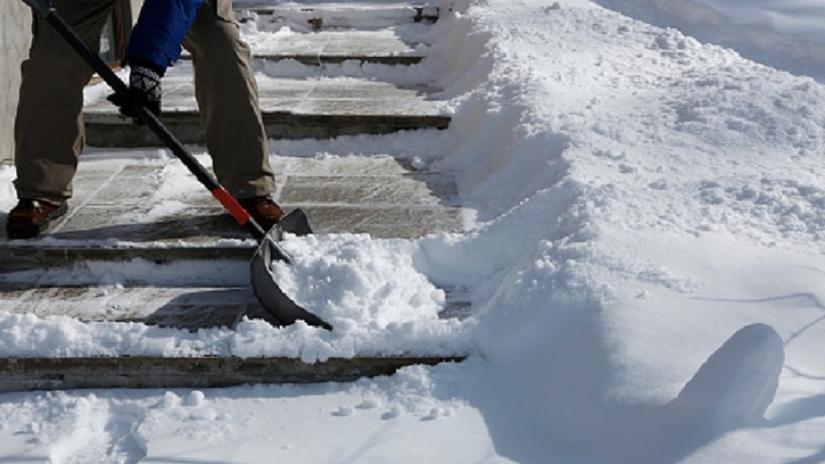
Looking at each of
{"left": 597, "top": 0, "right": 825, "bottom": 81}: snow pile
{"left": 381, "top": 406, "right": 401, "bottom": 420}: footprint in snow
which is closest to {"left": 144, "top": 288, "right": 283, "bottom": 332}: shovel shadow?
{"left": 381, "top": 406, "right": 401, "bottom": 420}: footprint in snow

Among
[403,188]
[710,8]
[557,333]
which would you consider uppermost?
[557,333]

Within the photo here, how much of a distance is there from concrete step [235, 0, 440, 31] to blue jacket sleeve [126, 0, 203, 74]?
4368 mm

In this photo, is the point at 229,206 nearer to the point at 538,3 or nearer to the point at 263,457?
the point at 263,457

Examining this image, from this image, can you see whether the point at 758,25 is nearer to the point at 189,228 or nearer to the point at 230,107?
the point at 230,107

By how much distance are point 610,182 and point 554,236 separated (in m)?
0.39

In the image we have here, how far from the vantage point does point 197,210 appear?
3.77 metres

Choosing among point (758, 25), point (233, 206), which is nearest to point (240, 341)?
point (233, 206)

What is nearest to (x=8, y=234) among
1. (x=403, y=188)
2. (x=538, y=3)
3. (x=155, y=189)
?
(x=155, y=189)

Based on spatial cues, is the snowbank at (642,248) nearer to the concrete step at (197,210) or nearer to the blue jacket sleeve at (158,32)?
the concrete step at (197,210)

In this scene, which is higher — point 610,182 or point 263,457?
point 610,182

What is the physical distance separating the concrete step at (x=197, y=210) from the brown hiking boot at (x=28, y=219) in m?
0.04

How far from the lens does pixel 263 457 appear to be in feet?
7.75

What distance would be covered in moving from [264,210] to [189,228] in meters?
0.29

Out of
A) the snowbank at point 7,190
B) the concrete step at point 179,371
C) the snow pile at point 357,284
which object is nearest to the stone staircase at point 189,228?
the concrete step at point 179,371
